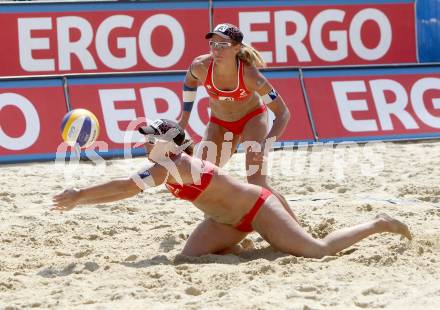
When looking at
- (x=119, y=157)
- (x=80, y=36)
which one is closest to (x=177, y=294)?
(x=119, y=157)

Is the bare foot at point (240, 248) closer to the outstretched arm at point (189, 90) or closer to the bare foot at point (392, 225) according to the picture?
the bare foot at point (392, 225)

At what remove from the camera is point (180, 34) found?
12555 mm

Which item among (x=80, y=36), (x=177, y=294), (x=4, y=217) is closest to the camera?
(x=177, y=294)

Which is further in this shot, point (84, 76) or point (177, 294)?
point (84, 76)

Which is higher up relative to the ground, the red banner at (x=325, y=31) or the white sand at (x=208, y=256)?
the red banner at (x=325, y=31)

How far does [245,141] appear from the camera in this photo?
6848 mm

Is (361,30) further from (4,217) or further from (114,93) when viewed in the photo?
(4,217)

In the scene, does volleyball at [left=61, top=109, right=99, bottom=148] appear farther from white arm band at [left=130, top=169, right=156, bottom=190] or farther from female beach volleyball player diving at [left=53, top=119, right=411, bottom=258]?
white arm band at [left=130, top=169, right=156, bottom=190]

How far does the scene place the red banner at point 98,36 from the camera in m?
12.0

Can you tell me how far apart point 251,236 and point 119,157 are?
417 centimetres

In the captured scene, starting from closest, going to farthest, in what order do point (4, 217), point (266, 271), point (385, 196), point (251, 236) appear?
point (266, 271) → point (251, 236) → point (4, 217) → point (385, 196)

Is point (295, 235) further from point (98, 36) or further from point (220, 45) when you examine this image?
point (98, 36)

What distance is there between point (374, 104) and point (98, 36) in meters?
3.89

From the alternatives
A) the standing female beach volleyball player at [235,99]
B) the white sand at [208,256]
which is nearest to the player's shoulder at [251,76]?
the standing female beach volleyball player at [235,99]
